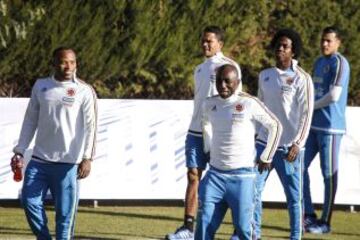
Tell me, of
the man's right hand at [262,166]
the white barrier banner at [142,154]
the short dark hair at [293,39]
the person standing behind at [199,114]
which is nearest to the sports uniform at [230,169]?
the man's right hand at [262,166]

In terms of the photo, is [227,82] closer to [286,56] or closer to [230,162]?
[230,162]

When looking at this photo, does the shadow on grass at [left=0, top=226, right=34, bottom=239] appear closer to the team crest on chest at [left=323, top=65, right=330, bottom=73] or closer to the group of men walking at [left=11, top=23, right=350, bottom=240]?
the group of men walking at [left=11, top=23, right=350, bottom=240]

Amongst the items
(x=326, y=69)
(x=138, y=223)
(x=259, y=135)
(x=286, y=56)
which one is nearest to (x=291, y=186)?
(x=259, y=135)

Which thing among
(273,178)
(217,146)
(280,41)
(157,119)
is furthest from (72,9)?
(217,146)

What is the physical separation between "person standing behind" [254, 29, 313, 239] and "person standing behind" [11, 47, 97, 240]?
183 centimetres

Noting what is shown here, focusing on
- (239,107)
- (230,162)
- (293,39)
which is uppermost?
(293,39)

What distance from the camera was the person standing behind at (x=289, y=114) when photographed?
1113cm

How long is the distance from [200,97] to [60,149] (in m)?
2.16

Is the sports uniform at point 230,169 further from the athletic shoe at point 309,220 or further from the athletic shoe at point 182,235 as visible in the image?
the athletic shoe at point 309,220

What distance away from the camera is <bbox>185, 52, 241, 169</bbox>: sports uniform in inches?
466

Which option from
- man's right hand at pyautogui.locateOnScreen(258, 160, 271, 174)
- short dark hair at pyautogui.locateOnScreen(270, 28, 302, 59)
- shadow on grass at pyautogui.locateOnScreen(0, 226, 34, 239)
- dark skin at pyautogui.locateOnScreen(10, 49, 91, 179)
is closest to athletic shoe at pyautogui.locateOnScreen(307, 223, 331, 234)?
short dark hair at pyautogui.locateOnScreen(270, 28, 302, 59)

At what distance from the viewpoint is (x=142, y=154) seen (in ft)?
48.4

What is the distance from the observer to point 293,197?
36.6ft

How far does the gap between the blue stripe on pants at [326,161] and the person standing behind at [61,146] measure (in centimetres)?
366
